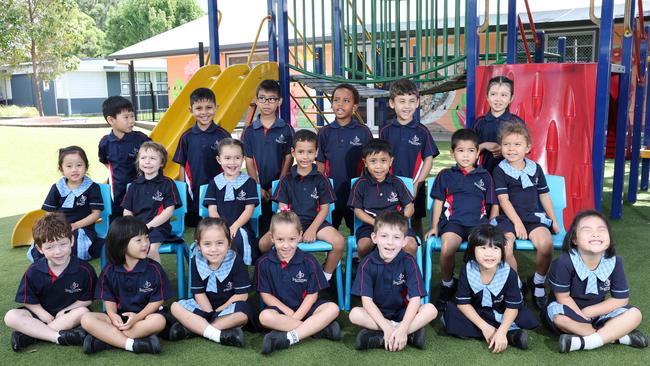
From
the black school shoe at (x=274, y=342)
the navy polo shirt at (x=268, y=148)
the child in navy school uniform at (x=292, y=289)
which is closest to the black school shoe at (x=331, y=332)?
the child in navy school uniform at (x=292, y=289)

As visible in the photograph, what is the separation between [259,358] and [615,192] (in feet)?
13.9

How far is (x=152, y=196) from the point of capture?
3.93 m

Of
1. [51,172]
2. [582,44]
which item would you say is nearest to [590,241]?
[51,172]

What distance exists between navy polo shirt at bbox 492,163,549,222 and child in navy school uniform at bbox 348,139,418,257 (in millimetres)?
563

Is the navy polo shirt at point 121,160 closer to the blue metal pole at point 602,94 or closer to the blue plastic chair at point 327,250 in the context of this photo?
the blue plastic chair at point 327,250

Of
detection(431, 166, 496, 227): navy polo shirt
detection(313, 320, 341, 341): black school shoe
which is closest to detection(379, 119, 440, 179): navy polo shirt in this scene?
detection(431, 166, 496, 227): navy polo shirt

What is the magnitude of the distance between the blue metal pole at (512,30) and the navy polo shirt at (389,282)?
3.83m

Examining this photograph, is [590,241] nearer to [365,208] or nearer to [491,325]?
[491,325]

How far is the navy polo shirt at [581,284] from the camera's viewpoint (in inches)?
122

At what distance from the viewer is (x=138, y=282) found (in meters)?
3.24

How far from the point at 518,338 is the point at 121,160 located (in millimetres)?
3019

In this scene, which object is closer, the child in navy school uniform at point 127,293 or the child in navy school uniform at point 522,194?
the child in navy school uniform at point 127,293

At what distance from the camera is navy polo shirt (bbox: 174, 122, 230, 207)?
4.44 metres

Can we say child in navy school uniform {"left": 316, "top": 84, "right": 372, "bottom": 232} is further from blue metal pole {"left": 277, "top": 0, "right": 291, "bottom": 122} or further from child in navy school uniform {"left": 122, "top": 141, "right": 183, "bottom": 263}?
blue metal pole {"left": 277, "top": 0, "right": 291, "bottom": 122}
